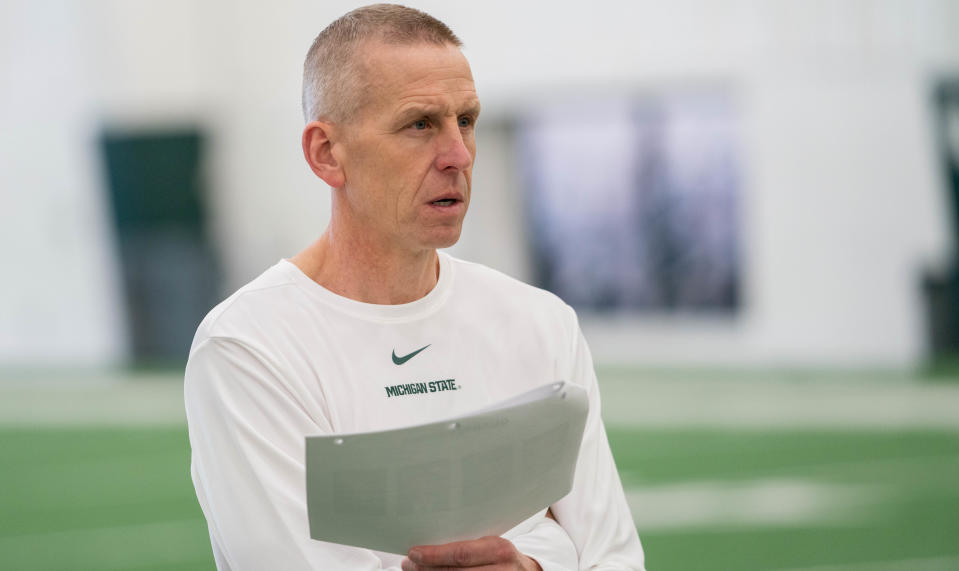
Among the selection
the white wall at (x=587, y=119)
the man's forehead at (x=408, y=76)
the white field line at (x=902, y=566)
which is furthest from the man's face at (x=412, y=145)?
the white wall at (x=587, y=119)

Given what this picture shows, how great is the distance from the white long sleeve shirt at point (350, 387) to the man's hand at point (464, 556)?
0.14m

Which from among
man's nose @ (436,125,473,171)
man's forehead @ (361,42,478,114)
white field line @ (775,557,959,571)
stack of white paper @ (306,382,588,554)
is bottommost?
white field line @ (775,557,959,571)

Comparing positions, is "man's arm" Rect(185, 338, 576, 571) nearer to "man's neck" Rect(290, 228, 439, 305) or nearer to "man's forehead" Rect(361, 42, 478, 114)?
"man's neck" Rect(290, 228, 439, 305)

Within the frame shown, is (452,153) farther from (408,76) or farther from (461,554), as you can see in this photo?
(461,554)

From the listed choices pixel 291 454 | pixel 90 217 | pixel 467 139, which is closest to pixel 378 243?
pixel 467 139

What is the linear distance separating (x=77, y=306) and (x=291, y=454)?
19036 millimetres

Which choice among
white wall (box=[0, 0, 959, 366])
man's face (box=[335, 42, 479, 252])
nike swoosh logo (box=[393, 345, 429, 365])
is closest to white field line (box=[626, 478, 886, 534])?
nike swoosh logo (box=[393, 345, 429, 365])

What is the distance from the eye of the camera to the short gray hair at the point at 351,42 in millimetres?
2699

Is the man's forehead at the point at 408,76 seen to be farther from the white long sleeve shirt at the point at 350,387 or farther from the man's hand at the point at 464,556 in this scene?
the man's hand at the point at 464,556

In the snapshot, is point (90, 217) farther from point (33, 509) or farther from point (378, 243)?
point (378, 243)

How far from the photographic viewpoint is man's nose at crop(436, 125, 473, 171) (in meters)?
2.71

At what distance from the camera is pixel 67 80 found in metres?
20.7

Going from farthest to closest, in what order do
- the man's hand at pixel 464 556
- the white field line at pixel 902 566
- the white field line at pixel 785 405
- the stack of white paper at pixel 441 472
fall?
the white field line at pixel 785 405
the white field line at pixel 902 566
the man's hand at pixel 464 556
the stack of white paper at pixel 441 472

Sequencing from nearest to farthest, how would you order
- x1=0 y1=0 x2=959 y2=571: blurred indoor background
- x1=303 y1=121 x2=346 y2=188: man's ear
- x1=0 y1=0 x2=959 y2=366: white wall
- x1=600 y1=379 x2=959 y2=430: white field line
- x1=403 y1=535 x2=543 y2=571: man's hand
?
x1=403 y1=535 x2=543 y2=571: man's hand
x1=303 y1=121 x2=346 y2=188: man's ear
x1=0 y1=0 x2=959 y2=571: blurred indoor background
x1=600 y1=379 x2=959 y2=430: white field line
x1=0 y1=0 x2=959 y2=366: white wall
